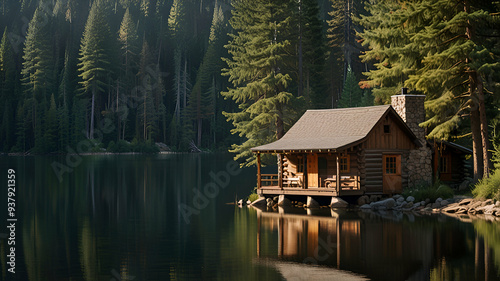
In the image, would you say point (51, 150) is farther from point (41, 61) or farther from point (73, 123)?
point (41, 61)

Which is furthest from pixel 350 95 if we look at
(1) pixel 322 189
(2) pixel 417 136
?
(1) pixel 322 189

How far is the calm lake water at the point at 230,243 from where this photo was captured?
18.3 m

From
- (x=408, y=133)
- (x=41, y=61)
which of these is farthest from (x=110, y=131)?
(x=408, y=133)

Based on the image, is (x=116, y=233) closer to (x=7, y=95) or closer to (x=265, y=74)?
(x=265, y=74)

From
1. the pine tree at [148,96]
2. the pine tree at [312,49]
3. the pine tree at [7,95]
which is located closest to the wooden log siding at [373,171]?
the pine tree at [312,49]

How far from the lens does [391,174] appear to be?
35.8m

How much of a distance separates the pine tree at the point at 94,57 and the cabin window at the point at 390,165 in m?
79.2

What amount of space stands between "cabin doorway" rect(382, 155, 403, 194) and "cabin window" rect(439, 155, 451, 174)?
444 cm

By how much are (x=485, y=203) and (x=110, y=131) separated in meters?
89.5

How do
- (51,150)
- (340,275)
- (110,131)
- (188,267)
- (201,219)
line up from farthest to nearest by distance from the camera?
1. (110,131)
2. (51,150)
3. (201,219)
4. (188,267)
5. (340,275)

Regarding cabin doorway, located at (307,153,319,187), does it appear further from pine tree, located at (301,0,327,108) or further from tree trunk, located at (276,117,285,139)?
pine tree, located at (301,0,327,108)

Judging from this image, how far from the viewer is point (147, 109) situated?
115 meters

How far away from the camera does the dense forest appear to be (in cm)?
3509

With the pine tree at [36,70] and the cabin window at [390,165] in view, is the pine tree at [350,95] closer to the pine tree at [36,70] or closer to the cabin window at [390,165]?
the cabin window at [390,165]
